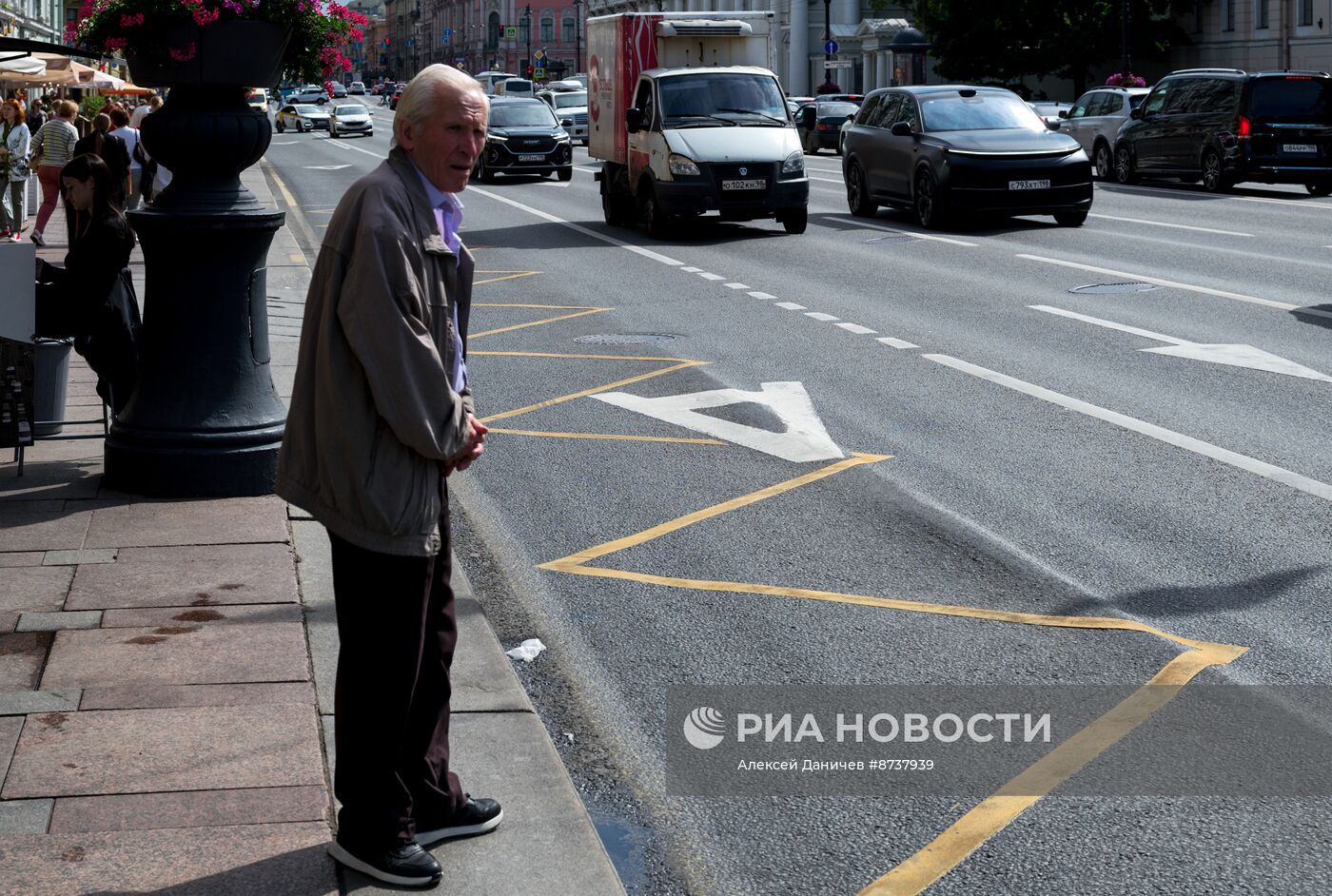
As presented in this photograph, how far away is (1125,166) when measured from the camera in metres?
31.4

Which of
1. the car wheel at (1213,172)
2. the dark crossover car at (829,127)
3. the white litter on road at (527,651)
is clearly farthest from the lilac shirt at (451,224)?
the dark crossover car at (829,127)

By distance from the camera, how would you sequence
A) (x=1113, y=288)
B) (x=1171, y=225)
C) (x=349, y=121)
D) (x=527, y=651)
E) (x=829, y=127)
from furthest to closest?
(x=349, y=121) → (x=829, y=127) → (x=1171, y=225) → (x=1113, y=288) → (x=527, y=651)

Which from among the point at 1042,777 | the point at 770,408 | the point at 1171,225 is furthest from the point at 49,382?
the point at 1171,225

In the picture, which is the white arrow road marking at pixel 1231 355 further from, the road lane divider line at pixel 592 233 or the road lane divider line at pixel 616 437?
the road lane divider line at pixel 592 233

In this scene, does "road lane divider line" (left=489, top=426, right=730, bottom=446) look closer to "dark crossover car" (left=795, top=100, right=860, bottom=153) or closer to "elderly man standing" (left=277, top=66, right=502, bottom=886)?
"elderly man standing" (left=277, top=66, right=502, bottom=886)

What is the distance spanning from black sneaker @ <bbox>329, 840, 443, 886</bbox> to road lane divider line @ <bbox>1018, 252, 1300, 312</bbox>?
11.4 meters

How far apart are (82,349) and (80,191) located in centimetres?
81

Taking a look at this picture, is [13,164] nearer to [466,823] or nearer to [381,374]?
[466,823]

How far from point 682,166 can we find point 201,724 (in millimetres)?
17673

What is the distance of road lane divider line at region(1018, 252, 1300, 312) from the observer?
1418cm

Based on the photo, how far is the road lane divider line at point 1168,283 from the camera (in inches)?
558

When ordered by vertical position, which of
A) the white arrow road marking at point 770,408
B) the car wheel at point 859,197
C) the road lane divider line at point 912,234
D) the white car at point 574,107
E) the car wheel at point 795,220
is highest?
the white car at point 574,107

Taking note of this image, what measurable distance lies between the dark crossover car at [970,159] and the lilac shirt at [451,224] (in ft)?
61.1

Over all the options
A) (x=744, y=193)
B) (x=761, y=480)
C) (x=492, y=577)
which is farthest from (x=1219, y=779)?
(x=744, y=193)
